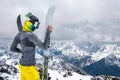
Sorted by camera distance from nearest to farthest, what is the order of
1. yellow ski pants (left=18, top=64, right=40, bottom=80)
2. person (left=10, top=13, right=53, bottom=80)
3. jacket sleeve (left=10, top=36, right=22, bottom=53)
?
person (left=10, top=13, right=53, bottom=80)
yellow ski pants (left=18, top=64, right=40, bottom=80)
jacket sleeve (left=10, top=36, right=22, bottom=53)

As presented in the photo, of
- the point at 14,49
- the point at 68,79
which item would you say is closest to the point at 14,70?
the point at 68,79

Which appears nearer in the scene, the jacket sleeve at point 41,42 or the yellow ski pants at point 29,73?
the jacket sleeve at point 41,42

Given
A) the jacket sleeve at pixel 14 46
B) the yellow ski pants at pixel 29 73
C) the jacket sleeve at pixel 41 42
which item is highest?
the jacket sleeve at pixel 41 42

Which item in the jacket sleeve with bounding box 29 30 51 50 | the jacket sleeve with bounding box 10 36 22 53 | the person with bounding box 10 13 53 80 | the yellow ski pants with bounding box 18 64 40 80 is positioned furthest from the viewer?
the jacket sleeve with bounding box 10 36 22 53

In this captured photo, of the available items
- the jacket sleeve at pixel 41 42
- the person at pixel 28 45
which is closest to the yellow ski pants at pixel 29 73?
the person at pixel 28 45

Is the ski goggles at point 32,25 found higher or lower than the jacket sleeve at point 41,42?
higher

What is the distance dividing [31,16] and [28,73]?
6.31ft

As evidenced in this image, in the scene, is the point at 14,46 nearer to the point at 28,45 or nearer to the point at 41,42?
the point at 28,45

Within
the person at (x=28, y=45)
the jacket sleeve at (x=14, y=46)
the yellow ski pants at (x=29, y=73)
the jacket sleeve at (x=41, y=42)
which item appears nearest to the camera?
the jacket sleeve at (x=41, y=42)

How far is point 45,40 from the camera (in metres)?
9.72

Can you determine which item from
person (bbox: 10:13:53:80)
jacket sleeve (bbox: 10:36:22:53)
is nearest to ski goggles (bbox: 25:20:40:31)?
person (bbox: 10:13:53:80)

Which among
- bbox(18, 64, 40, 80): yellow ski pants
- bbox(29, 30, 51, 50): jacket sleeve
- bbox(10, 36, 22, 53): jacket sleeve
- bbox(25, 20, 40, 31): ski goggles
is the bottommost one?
bbox(18, 64, 40, 80): yellow ski pants

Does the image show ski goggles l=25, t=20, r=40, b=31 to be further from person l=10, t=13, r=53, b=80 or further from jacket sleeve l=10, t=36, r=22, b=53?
jacket sleeve l=10, t=36, r=22, b=53

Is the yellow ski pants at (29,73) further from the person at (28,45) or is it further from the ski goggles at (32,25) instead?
the ski goggles at (32,25)
